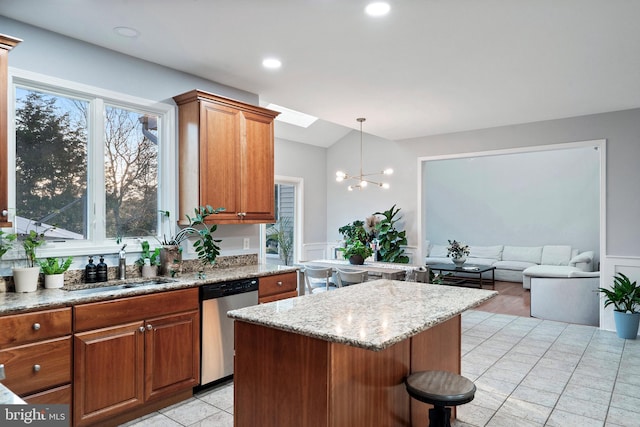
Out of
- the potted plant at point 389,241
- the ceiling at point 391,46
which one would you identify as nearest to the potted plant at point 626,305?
the ceiling at point 391,46

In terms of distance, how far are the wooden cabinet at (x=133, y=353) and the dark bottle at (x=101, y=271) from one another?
50 centimetres

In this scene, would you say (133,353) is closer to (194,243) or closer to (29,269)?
(29,269)

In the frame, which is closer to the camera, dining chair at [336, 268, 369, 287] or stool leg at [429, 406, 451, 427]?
stool leg at [429, 406, 451, 427]

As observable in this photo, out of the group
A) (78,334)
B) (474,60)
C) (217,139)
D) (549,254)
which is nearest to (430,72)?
(474,60)

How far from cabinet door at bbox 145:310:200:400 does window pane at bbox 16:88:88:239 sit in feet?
3.07

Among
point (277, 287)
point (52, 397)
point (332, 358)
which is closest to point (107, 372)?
point (52, 397)

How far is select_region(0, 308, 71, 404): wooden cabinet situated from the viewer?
6.75ft

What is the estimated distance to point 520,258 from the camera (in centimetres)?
872

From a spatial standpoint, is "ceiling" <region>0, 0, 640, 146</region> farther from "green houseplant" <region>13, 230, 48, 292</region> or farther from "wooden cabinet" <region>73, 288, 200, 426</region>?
"wooden cabinet" <region>73, 288, 200, 426</region>

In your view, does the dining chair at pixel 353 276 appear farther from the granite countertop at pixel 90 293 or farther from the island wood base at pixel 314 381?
the island wood base at pixel 314 381

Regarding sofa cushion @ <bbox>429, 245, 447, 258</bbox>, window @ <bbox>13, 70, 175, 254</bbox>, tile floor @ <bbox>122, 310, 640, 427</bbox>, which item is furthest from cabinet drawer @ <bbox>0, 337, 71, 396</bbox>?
sofa cushion @ <bbox>429, 245, 447, 258</bbox>

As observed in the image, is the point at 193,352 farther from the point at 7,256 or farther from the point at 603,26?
the point at 603,26

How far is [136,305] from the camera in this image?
102 inches

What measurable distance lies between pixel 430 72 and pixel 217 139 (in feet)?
6.33
